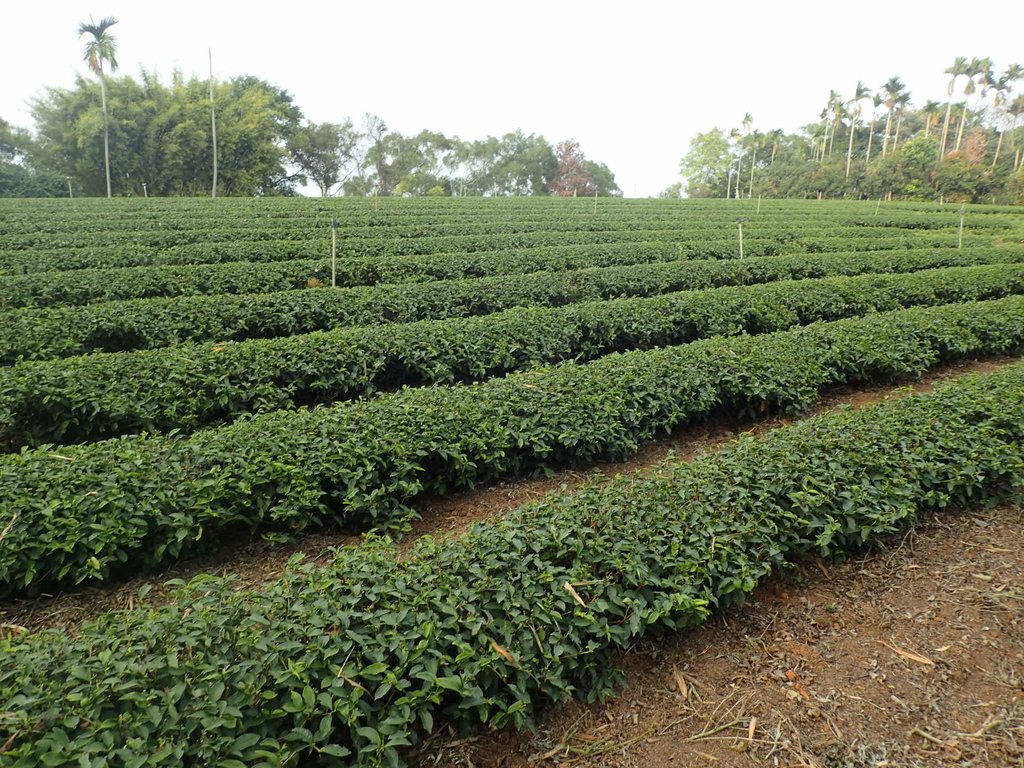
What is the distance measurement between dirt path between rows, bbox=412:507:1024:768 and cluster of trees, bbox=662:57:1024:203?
46.2 metres

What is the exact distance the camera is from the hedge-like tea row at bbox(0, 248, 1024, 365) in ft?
24.6

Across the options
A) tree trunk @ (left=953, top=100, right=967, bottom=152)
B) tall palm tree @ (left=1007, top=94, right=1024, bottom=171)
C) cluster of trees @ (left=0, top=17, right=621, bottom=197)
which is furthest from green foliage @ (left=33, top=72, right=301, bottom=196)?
tall palm tree @ (left=1007, top=94, right=1024, bottom=171)

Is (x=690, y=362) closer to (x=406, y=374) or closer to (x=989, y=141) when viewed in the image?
(x=406, y=374)

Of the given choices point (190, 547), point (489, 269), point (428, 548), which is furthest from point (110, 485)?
point (489, 269)

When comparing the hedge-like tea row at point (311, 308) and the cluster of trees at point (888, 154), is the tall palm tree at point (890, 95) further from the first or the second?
the hedge-like tea row at point (311, 308)

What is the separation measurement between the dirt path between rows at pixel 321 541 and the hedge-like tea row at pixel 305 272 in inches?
281

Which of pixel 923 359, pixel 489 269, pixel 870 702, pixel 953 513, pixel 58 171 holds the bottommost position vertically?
pixel 870 702

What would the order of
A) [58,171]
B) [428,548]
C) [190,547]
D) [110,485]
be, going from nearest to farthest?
[428,548]
[110,485]
[190,547]
[58,171]

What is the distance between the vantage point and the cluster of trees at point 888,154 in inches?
1681

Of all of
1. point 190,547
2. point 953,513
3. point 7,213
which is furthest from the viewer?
point 7,213

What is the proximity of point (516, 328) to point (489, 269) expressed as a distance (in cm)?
574

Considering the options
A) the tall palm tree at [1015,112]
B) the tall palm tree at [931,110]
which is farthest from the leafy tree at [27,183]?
the tall palm tree at [1015,112]

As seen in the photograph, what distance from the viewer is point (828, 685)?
2.99m

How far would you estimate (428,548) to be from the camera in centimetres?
333
